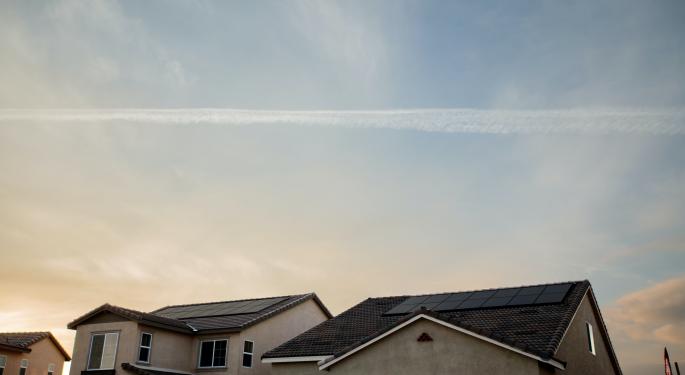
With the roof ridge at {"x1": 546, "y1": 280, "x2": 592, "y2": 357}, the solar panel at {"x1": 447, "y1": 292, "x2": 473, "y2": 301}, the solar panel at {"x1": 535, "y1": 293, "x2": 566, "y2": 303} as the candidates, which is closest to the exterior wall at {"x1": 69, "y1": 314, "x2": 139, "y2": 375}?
the solar panel at {"x1": 447, "y1": 292, "x2": 473, "y2": 301}

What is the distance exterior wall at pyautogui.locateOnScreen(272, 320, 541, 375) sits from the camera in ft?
69.1

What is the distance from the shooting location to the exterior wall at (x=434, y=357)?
2105cm

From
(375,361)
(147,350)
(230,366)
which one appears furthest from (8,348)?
Result: (375,361)

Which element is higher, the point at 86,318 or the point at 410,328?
the point at 86,318

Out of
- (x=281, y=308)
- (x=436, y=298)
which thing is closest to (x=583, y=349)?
(x=436, y=298)

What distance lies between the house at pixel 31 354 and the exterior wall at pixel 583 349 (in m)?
33.2

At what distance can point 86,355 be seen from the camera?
31.5 metres

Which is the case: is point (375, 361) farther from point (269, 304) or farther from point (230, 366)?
point (269, 304)

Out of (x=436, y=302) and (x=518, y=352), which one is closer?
(x=518, y=352)

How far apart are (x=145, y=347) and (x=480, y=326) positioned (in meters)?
16.9

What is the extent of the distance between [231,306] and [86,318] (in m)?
8.74

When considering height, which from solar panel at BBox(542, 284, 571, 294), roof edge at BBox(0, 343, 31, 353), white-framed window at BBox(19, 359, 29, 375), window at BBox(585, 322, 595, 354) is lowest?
window at BBox(585, 322, 595, 354)

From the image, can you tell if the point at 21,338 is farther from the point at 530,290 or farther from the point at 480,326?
the point at 530,290

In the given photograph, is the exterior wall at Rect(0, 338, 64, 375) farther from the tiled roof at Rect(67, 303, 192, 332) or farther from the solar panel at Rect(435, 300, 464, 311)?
the solar panel at Rect(435, 300, 464, 311)
